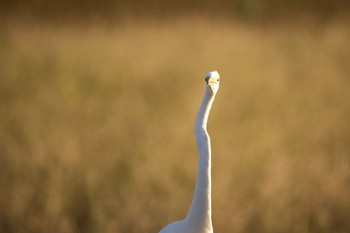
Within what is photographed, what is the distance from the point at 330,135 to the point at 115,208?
6.17ft

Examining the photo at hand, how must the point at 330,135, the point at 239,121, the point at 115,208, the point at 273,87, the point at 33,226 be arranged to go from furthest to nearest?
the point at 273,87
the point at 239,121
the point at 330,135
the point at 115,208
the point at 33,226

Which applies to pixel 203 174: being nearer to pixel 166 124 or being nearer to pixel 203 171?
pixel 203 171

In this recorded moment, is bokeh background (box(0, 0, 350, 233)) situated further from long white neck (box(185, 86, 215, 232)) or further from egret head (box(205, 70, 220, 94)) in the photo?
egret head (box(205, 70, 220, 94))

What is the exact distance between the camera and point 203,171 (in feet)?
5.80

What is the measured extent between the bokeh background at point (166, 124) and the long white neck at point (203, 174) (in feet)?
4.98

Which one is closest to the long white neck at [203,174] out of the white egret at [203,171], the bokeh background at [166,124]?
the white egret at [203,171]

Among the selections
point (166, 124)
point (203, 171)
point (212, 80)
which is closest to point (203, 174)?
point (203, 171)

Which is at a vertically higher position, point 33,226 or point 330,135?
point 330,135

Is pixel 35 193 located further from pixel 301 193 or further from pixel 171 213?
pixel 301 193

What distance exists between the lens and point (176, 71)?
634cm

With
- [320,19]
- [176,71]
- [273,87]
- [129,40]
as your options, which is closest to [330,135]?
[273,87]

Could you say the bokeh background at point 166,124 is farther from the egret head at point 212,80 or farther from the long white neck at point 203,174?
the egret head at point 212,80

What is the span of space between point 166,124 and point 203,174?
10.5ft

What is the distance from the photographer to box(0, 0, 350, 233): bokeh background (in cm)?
355
